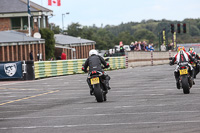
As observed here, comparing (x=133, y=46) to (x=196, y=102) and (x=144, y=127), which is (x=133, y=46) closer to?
(x=196, y=102)

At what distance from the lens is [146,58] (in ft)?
178

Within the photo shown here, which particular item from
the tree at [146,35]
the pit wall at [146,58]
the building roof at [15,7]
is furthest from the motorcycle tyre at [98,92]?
the tree at [146,35]

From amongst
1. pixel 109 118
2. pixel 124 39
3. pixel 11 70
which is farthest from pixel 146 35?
pixel 109 118

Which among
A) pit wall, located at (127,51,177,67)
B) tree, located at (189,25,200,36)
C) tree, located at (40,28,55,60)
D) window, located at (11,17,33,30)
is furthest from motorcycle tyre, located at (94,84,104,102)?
tree, located at (189,25,200,36)

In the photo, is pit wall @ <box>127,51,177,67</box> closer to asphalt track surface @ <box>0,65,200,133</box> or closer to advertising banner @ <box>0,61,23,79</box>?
advertising banner @ <box>0,61,23,79</box>

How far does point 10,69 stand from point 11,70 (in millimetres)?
92

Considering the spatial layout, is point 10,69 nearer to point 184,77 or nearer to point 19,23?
point 184,77

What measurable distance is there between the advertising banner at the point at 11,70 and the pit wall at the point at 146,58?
61.9 ft

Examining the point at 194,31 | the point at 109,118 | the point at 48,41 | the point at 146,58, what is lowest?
the point at 109,118

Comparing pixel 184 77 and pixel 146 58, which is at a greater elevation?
pixel 146 58

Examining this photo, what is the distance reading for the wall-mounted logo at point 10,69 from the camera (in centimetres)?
3272

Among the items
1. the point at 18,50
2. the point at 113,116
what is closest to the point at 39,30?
the point at 18,50

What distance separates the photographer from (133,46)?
172 ft

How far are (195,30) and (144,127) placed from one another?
16750 cm
